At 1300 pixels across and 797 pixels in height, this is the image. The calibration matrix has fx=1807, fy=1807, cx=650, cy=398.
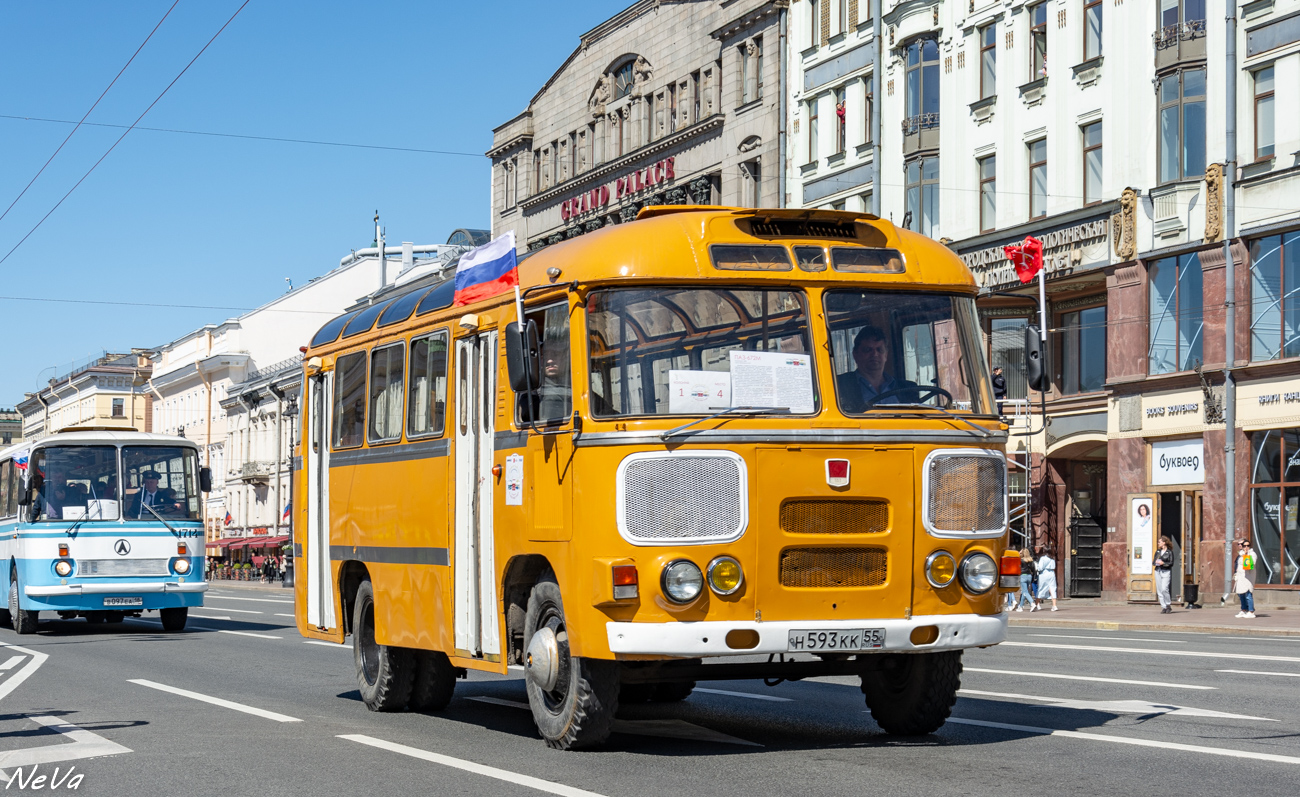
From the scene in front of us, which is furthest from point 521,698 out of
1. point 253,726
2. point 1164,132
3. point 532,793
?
point 1164,132

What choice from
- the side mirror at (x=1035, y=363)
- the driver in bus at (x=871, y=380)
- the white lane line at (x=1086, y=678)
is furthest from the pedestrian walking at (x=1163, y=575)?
the driver in bus at (x=871, y=380)

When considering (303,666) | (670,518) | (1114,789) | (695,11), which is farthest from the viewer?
(695,11)

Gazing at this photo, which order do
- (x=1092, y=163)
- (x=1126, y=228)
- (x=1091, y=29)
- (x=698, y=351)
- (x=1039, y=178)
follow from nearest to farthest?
(x=698, y=351) → (x=1126, y=228) → (x=1091, y=29) → (x=1092, y=163) → (x=1039, y=178)

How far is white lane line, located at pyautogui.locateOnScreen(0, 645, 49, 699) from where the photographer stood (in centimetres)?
1616

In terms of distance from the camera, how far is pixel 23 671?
18469 millimetres

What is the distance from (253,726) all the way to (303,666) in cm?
670

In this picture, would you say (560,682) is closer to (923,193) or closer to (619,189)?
(923,193)

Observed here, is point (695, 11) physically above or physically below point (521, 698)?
above

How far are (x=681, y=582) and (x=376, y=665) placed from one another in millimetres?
4612

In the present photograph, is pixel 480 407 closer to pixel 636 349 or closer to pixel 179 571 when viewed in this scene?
pixel 636 349

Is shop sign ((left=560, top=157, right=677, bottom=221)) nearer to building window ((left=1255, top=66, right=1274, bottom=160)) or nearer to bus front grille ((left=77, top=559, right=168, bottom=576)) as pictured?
building window ((left=1255, top=66, right=1274, bottom=160))

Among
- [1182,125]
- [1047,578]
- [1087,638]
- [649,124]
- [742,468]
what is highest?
[649,124]

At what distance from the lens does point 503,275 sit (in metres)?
11.5

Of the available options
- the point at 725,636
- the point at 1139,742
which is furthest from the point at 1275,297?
the point at 725,636
